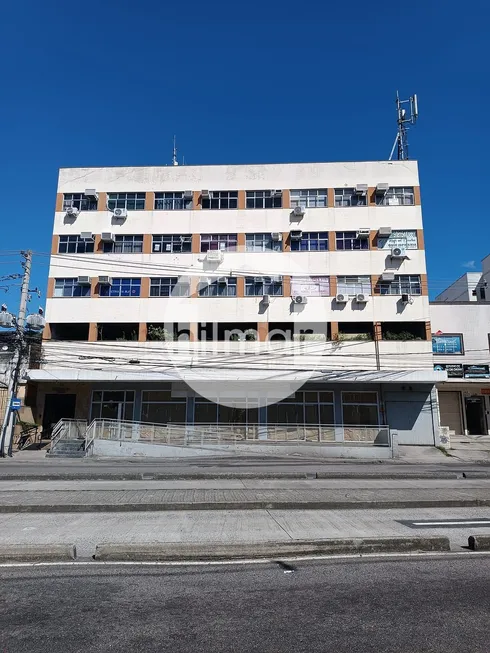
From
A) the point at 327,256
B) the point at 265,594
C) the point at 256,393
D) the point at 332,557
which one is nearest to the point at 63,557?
the point at 265,594

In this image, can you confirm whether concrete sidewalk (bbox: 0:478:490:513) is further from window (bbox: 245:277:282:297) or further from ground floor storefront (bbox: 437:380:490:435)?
ground floor storefront (bbox: 437:380:490:435)

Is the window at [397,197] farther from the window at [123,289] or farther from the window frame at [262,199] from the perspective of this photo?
the window at [123,289]

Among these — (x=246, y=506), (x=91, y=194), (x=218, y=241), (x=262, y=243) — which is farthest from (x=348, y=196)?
(x=246, y=506)

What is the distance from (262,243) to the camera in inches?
1305

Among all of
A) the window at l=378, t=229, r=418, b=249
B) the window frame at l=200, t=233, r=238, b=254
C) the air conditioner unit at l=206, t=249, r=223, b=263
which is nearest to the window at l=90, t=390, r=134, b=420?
the air conditioner unit at l=206, t=249, r=223, b=263

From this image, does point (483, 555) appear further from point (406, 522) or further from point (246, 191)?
point (246, 191)

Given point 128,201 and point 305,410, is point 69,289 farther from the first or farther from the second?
point 305,410

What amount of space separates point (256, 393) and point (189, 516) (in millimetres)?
22772

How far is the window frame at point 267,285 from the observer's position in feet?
105

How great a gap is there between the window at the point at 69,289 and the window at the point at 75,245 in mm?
2064

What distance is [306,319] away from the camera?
31.6 meters

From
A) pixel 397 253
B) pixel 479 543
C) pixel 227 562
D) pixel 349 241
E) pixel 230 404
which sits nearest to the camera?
pixel 227 562

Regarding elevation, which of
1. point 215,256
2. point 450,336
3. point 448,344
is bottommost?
point 448,344

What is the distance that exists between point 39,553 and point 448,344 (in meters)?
30.9
